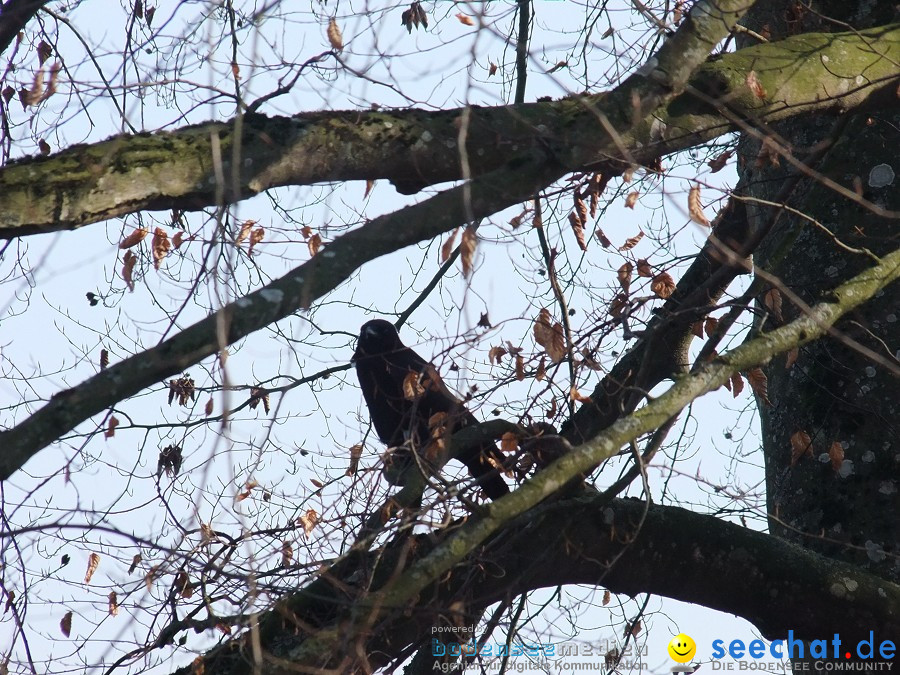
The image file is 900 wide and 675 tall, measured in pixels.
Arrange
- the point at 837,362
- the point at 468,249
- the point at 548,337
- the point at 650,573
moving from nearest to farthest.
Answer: the point at 468,249, the point at 548,337, the point at 650,573, the point at 837,362

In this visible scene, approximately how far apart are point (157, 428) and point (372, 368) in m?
2.47

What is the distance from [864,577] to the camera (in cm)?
323

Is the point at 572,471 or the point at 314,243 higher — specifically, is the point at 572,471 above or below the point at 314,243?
below

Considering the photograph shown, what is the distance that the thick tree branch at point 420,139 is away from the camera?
7.69 feet

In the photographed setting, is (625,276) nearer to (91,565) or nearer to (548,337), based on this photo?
(548,337)

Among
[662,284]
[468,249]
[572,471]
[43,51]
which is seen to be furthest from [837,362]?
[43,51]

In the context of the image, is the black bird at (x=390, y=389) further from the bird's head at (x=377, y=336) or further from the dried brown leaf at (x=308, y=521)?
the dried brown leaf at (x=308, y=521)

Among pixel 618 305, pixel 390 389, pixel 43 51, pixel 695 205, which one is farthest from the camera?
pixel 390 389

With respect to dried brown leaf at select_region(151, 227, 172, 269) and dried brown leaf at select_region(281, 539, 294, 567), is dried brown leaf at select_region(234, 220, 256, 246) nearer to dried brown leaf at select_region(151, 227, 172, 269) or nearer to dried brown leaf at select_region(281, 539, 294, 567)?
dried brown leaf at select_region(151, 227, 172, 269)

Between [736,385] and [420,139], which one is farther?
[736,385]

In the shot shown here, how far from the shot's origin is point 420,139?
9.07 feet

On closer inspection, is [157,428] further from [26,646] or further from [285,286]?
[285,286]

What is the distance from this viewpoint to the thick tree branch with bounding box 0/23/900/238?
2.34 meters

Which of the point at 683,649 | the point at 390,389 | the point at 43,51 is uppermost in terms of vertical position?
the point at 43,51
